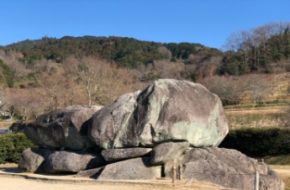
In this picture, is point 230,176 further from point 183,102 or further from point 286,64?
point 286,64

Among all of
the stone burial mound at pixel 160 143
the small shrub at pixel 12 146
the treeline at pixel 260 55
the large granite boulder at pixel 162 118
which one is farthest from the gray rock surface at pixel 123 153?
the treeline at pixel 260 55

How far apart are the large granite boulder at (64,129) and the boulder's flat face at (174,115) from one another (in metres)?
2.92

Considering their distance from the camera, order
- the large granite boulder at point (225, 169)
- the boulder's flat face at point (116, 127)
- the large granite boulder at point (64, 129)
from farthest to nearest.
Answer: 1. the large granite boulder at point (64, 129)
2. the boulder's flat face at point (116, 127)
3. the large granite boulder at point (225, 169)

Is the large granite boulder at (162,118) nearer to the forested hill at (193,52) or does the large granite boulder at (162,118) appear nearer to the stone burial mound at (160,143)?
the stone burial mound at (160,143)

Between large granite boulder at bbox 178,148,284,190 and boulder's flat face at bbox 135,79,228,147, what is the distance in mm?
770

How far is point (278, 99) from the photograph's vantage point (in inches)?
2758

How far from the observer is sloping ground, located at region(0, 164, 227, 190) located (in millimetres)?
16562

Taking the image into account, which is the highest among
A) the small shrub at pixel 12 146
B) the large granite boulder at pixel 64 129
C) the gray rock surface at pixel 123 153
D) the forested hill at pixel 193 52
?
the forested hill at pixel 193 52

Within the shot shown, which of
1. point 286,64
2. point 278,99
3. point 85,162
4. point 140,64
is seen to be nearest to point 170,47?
point 140,64

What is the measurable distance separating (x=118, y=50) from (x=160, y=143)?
3903 inches

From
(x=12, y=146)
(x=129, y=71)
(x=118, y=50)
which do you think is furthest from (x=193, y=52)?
(x=12, y=146)

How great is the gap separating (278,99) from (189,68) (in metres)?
25.5

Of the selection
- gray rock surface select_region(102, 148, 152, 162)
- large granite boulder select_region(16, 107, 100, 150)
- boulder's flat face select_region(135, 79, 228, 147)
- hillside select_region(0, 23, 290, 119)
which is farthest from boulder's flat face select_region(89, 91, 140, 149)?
hillside select_region(0, 23, 290, 119)

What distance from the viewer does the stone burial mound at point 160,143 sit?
17828mm
